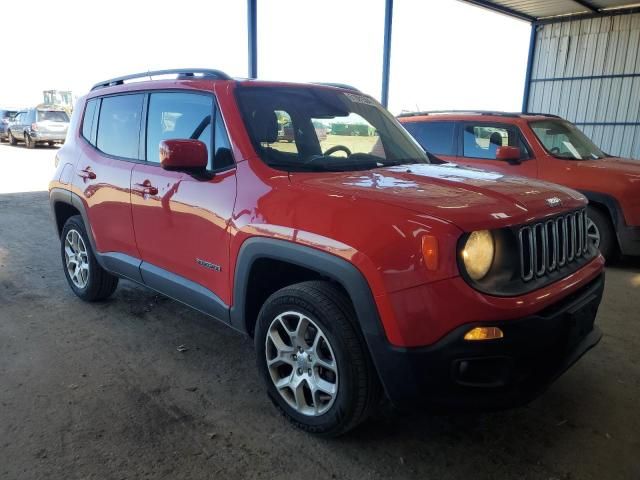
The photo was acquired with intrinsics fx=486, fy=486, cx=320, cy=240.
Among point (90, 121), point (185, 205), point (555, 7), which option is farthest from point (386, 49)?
point (185, 205)

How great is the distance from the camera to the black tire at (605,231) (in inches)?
229

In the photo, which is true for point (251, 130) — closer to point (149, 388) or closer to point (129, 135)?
point (129, 135)

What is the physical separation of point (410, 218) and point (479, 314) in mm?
480

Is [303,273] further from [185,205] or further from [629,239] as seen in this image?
[629,239]

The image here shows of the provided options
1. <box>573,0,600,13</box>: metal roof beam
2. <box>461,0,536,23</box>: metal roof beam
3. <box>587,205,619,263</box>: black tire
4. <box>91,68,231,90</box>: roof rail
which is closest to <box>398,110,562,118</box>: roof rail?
<box>587,205,619,263</box>: black tire

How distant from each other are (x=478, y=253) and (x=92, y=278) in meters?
3.45

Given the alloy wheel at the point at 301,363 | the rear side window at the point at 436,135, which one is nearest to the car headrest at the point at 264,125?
the alloy wheel at the point at 301,363

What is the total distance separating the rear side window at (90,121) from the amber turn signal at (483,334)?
3.50m

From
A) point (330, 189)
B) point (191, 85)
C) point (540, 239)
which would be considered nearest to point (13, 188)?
point (191, 85)

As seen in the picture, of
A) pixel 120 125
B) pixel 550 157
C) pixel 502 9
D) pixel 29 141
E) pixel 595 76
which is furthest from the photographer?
pixel 29 141

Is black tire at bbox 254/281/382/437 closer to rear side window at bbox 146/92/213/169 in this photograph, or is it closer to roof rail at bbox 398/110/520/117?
rear side window at bbox 146/92/213/169

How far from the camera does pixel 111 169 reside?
3.72 meters

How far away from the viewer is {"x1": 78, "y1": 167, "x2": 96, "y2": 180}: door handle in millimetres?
3928

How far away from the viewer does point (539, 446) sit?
8.09ft
